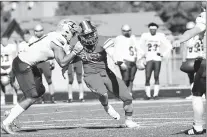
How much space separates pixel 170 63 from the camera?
32.6 m

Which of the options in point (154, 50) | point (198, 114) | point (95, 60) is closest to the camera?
point (198, 114)

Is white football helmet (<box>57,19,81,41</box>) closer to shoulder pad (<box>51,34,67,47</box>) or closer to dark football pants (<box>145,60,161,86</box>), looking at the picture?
shoulder pad (<box>51,34,67,47</box>)

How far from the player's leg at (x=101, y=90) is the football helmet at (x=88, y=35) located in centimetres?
48

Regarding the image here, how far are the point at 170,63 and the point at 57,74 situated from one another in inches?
176

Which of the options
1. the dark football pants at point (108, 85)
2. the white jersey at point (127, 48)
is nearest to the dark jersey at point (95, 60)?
the dark football pants at point (108, 85)

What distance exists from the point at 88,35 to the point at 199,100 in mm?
2516

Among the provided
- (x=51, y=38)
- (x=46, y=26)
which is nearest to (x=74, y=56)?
(x=51, y=38)

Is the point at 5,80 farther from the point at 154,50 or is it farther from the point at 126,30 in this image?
the point at 154,50

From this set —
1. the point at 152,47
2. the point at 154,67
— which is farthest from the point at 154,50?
the point at 154,67

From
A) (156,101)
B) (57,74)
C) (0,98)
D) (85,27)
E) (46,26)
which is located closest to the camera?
(85,27)

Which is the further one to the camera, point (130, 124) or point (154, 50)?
point (154, 50)

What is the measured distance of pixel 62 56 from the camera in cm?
1189

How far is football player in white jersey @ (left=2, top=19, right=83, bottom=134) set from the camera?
11.9 meters

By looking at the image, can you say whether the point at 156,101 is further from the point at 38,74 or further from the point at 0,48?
the point at 38,74
